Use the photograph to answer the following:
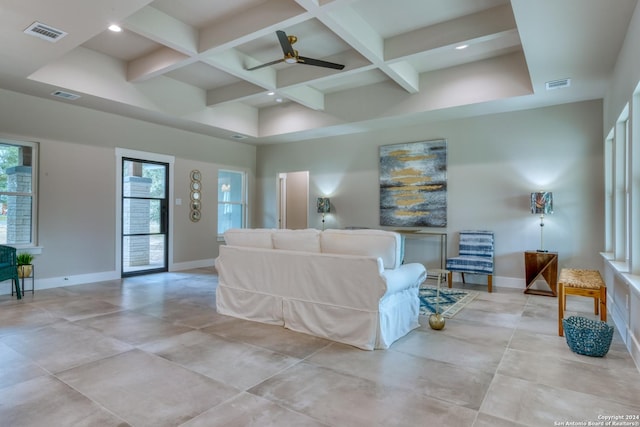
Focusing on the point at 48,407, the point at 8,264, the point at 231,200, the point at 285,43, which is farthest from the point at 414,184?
the point at 8,264

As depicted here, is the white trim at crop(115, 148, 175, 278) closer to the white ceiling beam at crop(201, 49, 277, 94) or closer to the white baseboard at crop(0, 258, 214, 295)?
the white baseboard at crop(0, 258, 214, 295)

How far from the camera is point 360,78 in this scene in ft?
19.7

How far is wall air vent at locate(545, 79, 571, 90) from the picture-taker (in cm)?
455

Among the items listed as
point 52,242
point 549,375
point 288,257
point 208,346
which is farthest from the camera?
point 52,242

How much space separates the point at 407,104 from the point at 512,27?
2181 millimetres

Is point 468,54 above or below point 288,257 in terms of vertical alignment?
above

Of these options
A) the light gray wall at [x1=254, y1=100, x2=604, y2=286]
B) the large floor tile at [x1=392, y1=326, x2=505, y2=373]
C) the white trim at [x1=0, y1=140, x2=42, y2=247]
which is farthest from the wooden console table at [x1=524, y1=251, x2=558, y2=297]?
the white trim at [x1=0, y1=140, x2=42, y2=247]

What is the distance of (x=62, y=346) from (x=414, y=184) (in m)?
5.59

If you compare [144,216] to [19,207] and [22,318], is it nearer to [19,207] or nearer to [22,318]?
[19,207]

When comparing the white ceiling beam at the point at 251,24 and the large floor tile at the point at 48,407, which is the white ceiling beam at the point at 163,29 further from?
the large floor tile at the point at 48,407

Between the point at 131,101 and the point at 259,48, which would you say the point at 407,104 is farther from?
the point at 131,101

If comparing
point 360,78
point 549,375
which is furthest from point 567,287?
point 360,78

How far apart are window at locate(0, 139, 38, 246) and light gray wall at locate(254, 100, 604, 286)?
5.52 m

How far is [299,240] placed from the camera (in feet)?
11.7
